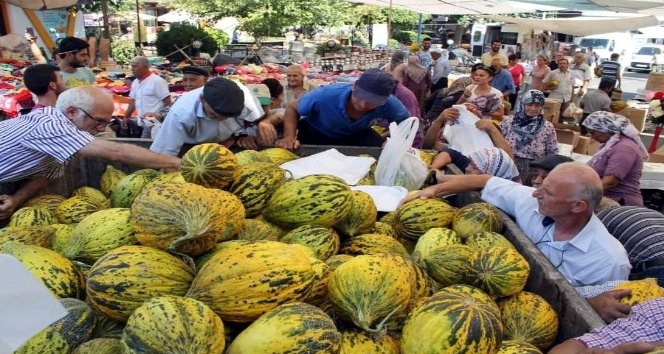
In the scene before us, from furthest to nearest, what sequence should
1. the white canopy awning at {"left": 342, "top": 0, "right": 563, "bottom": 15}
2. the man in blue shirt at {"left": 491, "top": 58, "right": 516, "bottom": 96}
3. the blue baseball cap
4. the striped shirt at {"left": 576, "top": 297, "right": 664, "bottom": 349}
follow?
the white canopy awning at {"left": 342, "top": 0, "right": 563, "bottom": 15}, the man in blue shirt at {"left": 491, "top": 58, "right": 516, "bottom": 96}, the blue baseball cap, the striped shirt at {"left": 576, "top": 297, "right": 664, "bottom": 349}

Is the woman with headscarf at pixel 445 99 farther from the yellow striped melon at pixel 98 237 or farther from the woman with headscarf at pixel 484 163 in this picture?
the yellow striped melon at pixel 98 237

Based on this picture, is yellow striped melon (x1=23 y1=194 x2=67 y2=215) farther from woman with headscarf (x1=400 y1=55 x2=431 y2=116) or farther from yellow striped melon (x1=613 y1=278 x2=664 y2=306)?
woman with headscarf (x1=400 y1=55 x2=431 y2=116)

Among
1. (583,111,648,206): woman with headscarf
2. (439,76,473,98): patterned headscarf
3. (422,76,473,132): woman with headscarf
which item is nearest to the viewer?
(583,111,648,206): woman with headscarf

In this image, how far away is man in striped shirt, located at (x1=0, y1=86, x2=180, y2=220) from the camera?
9.64 feet

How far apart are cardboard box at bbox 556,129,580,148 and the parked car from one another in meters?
26.1

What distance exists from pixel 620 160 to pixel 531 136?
1.11m

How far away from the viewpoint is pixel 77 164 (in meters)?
3.62

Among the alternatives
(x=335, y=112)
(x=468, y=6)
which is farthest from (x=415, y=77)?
(x=468, y=6)

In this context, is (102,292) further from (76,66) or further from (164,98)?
(76,66)

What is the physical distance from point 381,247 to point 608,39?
3492 cm

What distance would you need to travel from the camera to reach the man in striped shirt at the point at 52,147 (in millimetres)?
2939

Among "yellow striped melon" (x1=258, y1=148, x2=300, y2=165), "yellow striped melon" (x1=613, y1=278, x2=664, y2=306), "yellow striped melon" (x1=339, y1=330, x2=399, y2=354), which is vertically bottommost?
"yellow striped melon" (x1=613, y1=278, x2=664, y2=306)

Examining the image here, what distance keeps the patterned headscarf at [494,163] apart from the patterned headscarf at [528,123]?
1846 mm

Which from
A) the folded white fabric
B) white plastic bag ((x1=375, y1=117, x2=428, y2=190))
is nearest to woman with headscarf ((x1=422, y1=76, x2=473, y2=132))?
white plastic bag ((x1=375, y1=117, x2=428, y2=190))
